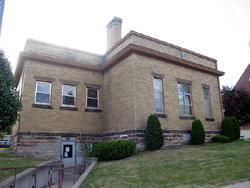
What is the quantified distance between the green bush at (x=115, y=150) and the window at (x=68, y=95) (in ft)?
15.2

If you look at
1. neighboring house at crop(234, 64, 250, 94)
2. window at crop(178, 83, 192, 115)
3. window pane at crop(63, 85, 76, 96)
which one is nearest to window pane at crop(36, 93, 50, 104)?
window pane at crop(63, 85, 76, 96)

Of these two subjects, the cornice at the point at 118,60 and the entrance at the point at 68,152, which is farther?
the entrance at the point at 68,152

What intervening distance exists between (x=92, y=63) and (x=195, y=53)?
7.87 m

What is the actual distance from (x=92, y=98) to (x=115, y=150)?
18.8 ft

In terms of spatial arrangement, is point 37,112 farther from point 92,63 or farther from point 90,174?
point 90,174

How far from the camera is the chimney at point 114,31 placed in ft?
63.1

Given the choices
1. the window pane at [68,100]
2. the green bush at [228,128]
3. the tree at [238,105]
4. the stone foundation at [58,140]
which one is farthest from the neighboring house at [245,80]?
the window pane at [68,100]

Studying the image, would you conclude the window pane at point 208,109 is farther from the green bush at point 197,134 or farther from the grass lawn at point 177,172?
the grass lawn at point 177,172

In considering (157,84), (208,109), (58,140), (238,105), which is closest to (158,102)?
(157,84)

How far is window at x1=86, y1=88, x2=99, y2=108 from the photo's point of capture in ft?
54.5

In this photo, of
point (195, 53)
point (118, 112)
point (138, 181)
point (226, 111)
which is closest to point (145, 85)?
point (118, 112)

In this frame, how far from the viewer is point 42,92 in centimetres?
1511

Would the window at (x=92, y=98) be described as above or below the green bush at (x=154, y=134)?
above

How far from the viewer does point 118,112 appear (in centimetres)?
1492
